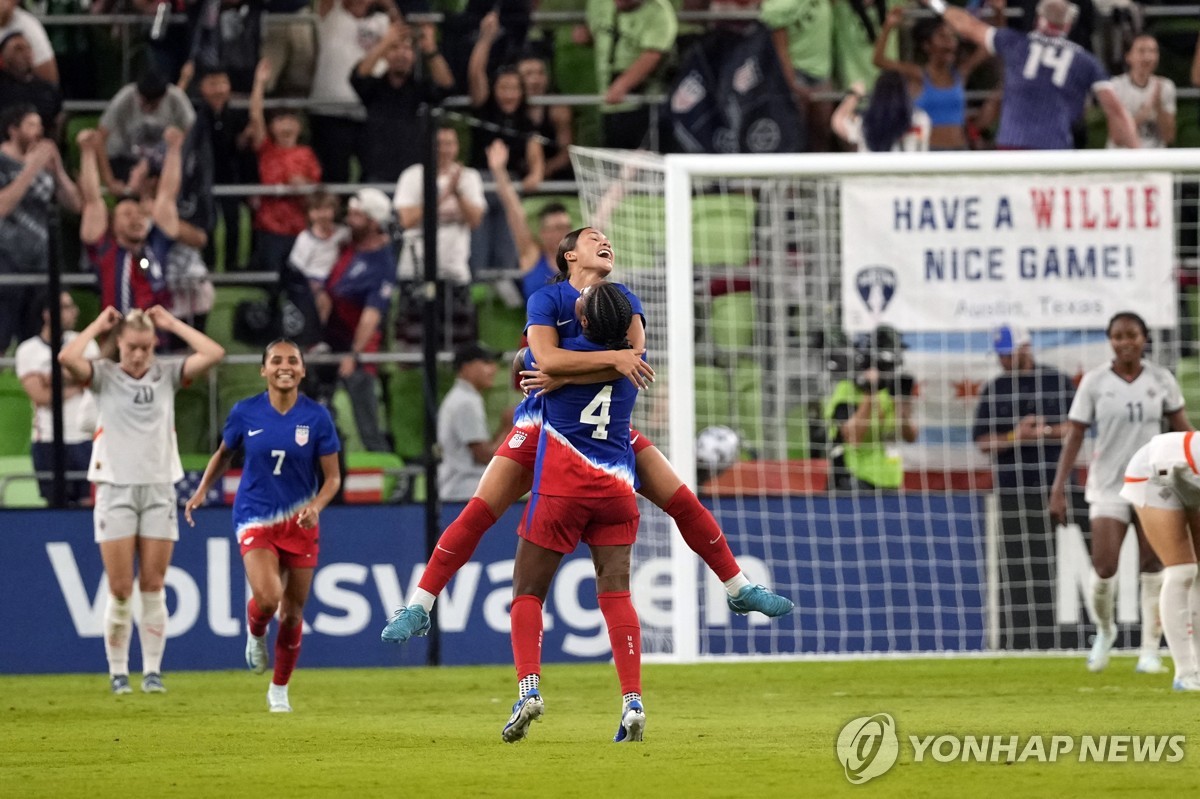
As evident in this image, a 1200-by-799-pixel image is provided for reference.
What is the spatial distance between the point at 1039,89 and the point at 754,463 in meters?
4.29

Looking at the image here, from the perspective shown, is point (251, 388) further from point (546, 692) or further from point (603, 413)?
point (603, 413)

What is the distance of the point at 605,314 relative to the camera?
27.2ft

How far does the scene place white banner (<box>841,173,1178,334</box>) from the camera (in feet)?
47.8

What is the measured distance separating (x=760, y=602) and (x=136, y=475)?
18.5 ft

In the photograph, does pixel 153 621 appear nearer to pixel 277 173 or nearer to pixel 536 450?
pixel 536 450

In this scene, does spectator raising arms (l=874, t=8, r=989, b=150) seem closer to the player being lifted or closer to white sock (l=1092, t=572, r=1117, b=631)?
white sock (l=1092, t=572, r=1117, b=631)

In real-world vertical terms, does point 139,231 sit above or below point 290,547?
above

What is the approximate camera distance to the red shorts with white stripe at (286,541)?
11.4 m

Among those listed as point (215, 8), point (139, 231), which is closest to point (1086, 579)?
point (139, 231)

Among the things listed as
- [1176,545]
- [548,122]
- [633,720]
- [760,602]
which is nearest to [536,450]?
[760,602]

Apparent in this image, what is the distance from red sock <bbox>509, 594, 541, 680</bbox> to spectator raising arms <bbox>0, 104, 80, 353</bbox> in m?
8.31

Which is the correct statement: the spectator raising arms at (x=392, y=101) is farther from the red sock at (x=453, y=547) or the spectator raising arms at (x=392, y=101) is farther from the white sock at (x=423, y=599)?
the white sock at (x=423, y=599)

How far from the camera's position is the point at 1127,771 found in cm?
727

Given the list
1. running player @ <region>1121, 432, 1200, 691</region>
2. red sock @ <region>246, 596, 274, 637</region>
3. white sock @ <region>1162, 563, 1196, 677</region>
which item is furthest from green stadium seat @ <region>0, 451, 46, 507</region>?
white sock @ <region>1162, 563, 1196, 677</region>
